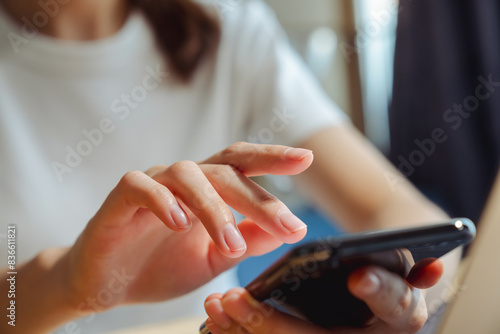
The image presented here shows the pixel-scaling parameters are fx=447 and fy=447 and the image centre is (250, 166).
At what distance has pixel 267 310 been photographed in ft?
0.69

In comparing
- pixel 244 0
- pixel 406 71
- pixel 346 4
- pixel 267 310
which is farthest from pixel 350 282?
pixel 346 4

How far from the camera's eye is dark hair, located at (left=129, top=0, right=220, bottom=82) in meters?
0.57

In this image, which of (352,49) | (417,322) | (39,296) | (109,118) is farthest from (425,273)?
(352,49)

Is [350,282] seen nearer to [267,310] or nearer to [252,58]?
[267,310]

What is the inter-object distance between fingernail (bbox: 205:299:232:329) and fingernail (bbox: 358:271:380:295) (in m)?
0.07

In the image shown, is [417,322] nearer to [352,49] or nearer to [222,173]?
[222,173]

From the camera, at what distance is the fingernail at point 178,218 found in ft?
0.71

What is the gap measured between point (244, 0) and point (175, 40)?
17 centimetres

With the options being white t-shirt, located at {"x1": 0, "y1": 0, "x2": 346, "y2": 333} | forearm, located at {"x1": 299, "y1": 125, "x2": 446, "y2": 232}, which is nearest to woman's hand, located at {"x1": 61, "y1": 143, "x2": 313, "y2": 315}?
white t-shirt, located at {"x1": 0, "y1": 0, "x2": 346, "y2": 333}

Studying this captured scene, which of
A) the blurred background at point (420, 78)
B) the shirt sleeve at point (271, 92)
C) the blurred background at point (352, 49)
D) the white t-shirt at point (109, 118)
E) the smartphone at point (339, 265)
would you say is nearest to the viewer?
the smartphone at point (339, 265)

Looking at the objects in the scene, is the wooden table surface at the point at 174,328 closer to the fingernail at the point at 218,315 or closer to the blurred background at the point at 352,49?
the fingernail at the point at 218,315

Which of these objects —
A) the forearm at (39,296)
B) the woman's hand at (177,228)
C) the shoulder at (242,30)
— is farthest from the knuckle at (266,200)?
the shoulder at (242,30)

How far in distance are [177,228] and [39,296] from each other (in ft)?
0.47

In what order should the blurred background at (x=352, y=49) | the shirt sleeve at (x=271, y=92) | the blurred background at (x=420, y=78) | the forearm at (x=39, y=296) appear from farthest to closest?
the blurred background at (x=352, y=49) → the blurred background at (x=420, y=78) → the shirt sleeve at (x=271, y=92) → the forearm at (x=39, y=296)
